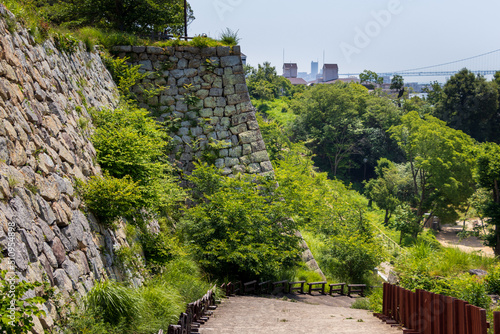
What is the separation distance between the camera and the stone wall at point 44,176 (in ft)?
15.4

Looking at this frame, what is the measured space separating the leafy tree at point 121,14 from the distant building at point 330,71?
9753cm

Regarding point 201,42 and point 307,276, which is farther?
point 201,42

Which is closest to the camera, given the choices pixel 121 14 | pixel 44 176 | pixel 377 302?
pixel 44 176

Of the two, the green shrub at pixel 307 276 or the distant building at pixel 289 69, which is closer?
the green shrub at pixel 307 276

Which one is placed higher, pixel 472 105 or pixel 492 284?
pixel 472 105

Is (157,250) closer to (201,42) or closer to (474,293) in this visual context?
(474,293)

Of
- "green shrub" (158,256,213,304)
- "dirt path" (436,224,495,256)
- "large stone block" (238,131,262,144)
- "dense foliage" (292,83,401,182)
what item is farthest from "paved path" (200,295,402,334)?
"dense foliage" (292,83,401,182)

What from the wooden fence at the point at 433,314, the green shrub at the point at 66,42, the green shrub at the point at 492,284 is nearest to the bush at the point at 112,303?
the wooden fence at the point at 433,314

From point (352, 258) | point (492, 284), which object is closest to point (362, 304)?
point (492, 284)

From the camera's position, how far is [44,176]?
5.86 meters

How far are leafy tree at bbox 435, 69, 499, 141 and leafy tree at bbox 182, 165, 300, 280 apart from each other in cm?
4121

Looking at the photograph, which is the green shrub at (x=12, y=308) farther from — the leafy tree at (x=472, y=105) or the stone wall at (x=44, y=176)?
the leafy tree at (x=472, y=105)

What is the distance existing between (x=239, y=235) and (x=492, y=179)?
17.1 m

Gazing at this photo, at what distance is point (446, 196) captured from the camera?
32.3 metres
